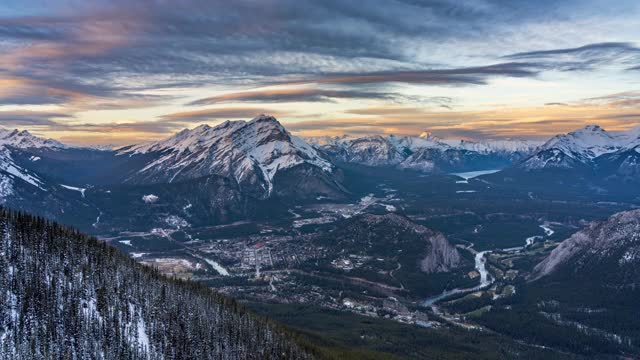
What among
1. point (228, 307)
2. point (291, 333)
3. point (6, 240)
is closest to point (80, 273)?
point (6, 240)

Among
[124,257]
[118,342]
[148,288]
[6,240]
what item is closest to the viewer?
[118,342]

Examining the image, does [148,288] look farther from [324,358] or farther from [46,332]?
[324,358]

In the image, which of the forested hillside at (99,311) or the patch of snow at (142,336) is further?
the patch of snow at (142,336)

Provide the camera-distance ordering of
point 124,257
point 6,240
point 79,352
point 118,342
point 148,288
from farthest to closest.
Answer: point 124,257, point 148,288, point 6,240, point 118,342, point 79,352

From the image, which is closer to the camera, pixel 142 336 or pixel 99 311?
pixel 99 311

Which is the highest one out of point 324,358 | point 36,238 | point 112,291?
point 36,238

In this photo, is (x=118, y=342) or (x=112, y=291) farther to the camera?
(x=112, y=291)

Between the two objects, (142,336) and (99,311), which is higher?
A: (99,311)

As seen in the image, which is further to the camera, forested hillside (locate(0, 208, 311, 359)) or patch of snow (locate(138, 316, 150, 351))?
patch of snow (locate(138, 316, 150, 351))
